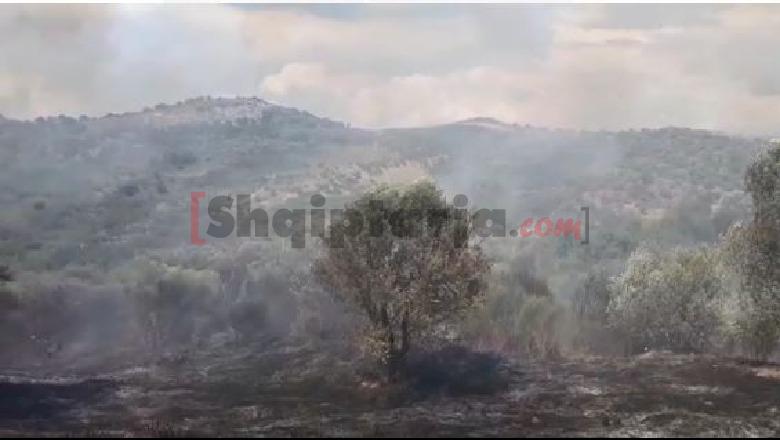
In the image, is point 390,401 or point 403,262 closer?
point 390,401

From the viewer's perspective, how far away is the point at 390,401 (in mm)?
55031

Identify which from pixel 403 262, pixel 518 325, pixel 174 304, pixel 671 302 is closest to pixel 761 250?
pixel 671 302

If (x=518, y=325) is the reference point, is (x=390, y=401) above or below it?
below

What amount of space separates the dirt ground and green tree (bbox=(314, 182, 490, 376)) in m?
5.32

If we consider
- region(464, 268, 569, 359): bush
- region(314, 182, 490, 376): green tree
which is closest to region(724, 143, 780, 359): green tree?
region(314, 182, 490, 376): green tree

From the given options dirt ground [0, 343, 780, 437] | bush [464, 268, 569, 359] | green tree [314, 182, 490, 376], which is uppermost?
green tree [314, 182, 490, 376]

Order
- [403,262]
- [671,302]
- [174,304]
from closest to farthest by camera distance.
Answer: [403,262] → [671,302] → [174,304]

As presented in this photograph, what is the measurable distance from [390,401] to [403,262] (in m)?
9.45

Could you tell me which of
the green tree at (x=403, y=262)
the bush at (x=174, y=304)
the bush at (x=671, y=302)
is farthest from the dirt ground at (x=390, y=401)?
the bush at (x=174, y=304)

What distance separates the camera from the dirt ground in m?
46.7

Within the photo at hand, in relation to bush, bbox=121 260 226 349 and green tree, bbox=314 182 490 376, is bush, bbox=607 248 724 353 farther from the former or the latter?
bush, bbox=121 260 226 349

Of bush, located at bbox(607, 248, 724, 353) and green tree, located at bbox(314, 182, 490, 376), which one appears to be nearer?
green tree, located at bbox(314, 182, 490, 376)

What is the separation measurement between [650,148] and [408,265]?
14173 cm

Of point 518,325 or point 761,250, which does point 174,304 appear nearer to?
point 518,325
